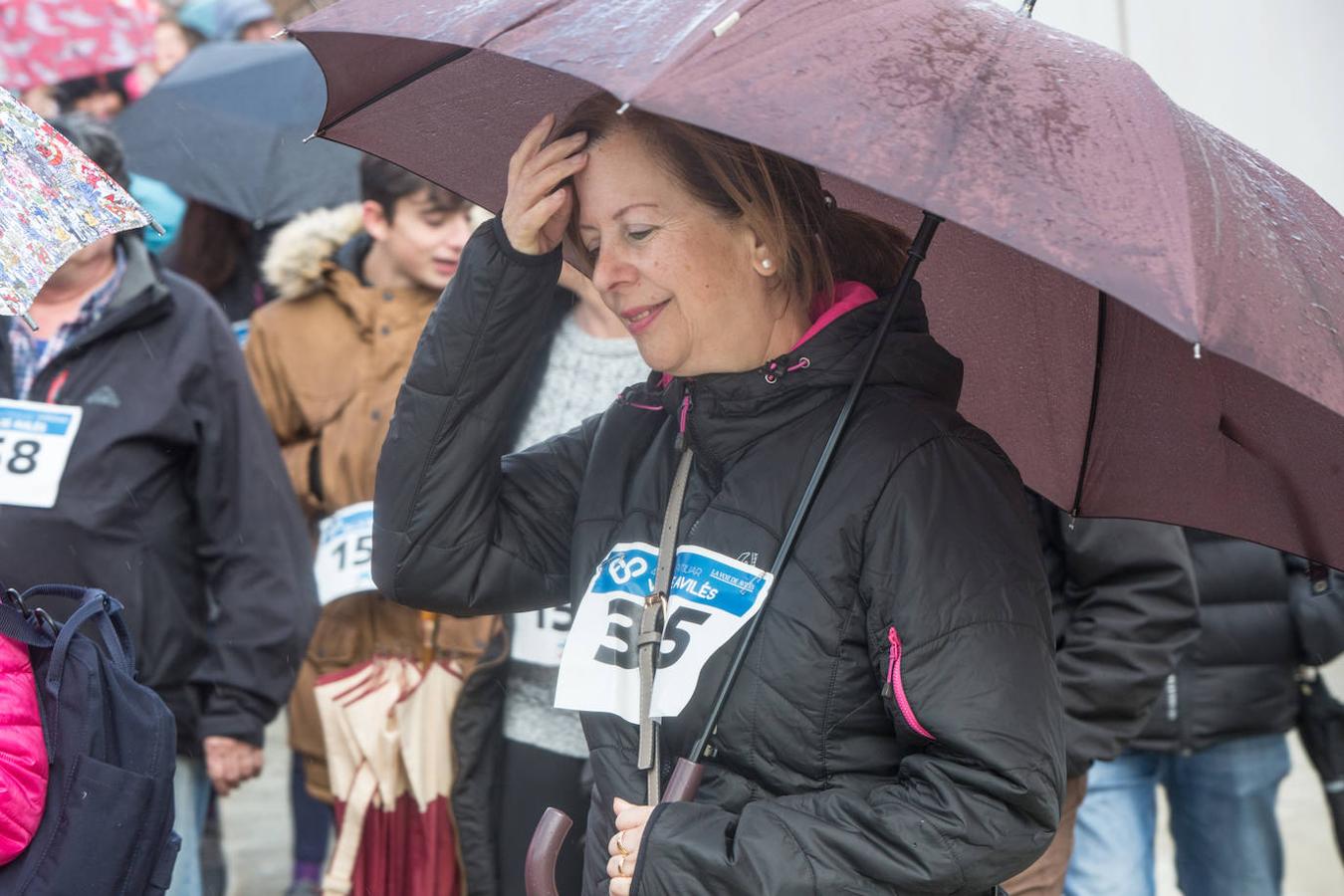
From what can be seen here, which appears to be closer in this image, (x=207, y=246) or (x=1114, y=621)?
(x=1114, y=621)

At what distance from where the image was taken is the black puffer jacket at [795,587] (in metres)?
2.24

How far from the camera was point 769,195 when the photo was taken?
8.36ft

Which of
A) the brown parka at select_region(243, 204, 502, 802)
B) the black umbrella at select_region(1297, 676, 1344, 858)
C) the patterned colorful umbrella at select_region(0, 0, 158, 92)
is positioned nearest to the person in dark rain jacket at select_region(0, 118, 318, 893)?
the brown parka at select_region(243, 204, 502, 802)

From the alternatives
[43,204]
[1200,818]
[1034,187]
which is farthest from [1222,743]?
[43,204]

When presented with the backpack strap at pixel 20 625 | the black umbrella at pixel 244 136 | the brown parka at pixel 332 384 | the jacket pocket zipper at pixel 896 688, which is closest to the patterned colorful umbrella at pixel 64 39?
the black umbrella at pixel 244 136

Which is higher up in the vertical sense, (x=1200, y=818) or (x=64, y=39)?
(x=64, y=39)

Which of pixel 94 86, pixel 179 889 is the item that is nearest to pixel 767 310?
pixel 179 889

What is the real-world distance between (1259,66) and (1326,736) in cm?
231

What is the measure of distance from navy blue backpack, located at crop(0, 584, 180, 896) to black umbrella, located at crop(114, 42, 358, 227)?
3.69 metres

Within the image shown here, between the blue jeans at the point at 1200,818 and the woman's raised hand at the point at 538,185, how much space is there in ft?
8.32

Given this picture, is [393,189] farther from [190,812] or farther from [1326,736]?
[1326,736]

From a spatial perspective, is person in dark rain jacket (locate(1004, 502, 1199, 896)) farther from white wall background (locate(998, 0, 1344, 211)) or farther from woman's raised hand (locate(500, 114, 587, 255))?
woman's raised hand (locate(500, 114, 587, 255))

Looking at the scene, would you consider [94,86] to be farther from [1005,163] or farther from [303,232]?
[1005,163]

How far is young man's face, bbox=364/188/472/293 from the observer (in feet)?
15.9
